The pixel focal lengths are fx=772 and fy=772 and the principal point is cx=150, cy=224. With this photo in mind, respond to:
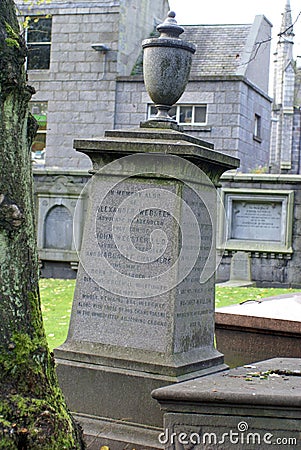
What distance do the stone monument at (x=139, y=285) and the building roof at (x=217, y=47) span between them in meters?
17.6

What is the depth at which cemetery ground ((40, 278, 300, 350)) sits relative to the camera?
920 cm

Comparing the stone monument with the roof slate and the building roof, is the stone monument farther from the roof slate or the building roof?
the building roof

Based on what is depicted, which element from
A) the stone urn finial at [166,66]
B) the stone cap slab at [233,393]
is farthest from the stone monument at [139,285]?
the stone cap slab at [233,393]

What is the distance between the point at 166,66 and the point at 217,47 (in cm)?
1881

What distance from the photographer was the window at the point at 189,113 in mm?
22625

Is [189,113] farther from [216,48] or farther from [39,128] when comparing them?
[39,128]

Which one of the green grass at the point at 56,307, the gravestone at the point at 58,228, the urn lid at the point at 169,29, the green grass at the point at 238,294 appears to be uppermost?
the urn lid at the point at 169,29

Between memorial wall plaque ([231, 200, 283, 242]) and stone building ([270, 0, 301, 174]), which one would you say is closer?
memorial wall plaque ([231, 200, 283, 242])

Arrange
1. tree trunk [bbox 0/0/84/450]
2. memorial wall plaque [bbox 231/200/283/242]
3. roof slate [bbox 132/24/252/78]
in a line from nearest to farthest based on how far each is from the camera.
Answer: tree trunk [bbox 0/0/84/450] → memorial wall plaque [bbox 231/200/283/242] → roof slate [bbox 132/24/252/78]

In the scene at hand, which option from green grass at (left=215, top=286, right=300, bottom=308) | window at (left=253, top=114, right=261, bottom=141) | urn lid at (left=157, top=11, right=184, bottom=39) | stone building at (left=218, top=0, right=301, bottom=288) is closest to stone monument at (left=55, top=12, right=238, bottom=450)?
urn lid at (left=157, top=11, right=184, bottom=39)

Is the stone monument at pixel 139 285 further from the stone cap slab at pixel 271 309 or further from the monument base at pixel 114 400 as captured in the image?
the stone cap slab at pixel 271 309

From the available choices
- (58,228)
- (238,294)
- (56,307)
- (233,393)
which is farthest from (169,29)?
(58,228)

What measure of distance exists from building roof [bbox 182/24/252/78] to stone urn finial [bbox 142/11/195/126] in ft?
55.6

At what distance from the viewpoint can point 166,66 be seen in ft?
19.1
